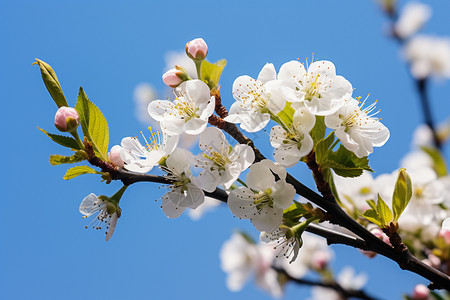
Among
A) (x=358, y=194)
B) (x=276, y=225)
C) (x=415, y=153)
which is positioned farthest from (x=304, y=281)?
(x=276, y=225)

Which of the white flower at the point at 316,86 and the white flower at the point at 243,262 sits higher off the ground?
the white flower at the point at 243,262

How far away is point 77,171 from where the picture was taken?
1.23m

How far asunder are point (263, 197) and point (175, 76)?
1.45 feet

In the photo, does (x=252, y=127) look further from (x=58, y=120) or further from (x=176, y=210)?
(x=58, y=120)

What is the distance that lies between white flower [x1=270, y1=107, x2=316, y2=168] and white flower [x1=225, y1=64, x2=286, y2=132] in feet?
0.17

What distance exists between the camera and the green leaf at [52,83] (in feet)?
4.01

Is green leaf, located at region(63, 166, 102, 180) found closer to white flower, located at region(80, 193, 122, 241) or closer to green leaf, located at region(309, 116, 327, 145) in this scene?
white flower, located at region(80, 193, 122, 241)

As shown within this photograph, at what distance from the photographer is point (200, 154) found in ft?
3.92

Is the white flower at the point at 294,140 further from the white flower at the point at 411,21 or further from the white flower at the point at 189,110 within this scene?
the white flower at the point at 411,21

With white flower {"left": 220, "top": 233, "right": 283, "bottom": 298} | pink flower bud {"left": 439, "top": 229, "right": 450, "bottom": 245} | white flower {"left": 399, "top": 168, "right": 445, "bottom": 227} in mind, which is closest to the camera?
pink flower bud {"left": 439, "top": 229, "right": 450, "bottom": 245}

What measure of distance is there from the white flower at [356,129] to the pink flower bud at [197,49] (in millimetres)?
417

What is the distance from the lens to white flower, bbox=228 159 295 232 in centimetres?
114

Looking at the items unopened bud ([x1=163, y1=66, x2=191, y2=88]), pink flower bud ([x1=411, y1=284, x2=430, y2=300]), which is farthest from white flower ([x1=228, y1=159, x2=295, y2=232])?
pink flower bud ([x1=411, y1=284, x2=430, y2=300])

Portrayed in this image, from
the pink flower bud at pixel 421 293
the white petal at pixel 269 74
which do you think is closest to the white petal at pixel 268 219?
the white petal at pixel 269 74
